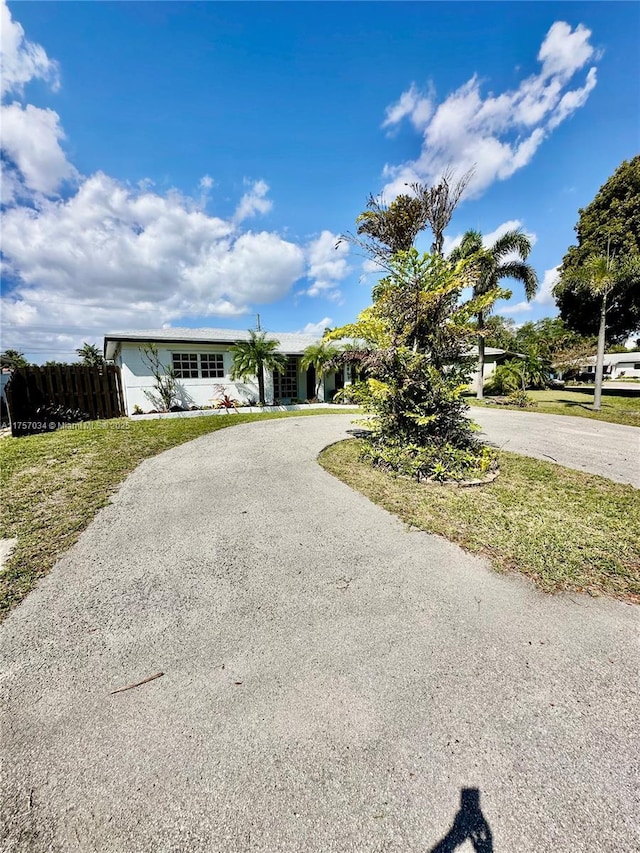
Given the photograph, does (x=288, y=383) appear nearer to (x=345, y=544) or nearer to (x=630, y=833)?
(x=345, y=544)

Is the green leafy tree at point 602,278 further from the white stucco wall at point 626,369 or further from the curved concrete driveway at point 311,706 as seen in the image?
the white stucco wall at point 626,369

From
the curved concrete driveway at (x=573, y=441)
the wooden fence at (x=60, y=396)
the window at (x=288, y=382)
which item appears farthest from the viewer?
the window at (x=288, y=382)

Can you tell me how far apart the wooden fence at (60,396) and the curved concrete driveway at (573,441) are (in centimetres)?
1283

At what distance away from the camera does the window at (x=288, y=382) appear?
703 inches

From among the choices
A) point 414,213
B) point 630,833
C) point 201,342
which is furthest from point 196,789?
point 201,342

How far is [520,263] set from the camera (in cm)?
1692

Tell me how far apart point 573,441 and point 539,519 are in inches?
233

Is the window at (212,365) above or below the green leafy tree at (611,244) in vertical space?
below

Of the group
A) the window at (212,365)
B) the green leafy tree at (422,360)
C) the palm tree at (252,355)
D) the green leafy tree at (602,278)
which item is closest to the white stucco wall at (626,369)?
the green leafy tree at (602,278)

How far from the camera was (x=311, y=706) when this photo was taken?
1868mm

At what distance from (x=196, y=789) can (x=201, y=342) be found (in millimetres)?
14452

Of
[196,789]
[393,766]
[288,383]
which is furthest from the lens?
[288,383]

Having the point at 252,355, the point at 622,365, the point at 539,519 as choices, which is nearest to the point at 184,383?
the point at 252,355

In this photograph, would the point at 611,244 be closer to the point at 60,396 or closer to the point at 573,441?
the point at 573,441
